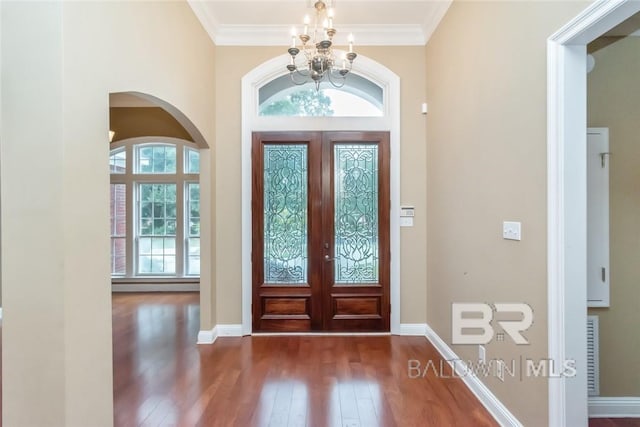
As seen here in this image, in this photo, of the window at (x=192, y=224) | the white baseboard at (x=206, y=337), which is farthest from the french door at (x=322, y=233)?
the window at (x=192, y=224)

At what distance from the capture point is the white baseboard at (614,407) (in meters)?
2.41

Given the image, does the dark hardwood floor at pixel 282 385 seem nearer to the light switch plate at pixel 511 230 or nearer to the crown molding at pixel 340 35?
the light switch plate at pixel 511 230

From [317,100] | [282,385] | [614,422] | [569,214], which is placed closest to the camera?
[569,214]

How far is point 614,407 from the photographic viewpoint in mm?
2424

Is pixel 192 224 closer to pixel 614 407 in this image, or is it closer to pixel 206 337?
pixel 206 337

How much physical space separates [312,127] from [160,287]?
4457mm

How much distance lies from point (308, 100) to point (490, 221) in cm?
264

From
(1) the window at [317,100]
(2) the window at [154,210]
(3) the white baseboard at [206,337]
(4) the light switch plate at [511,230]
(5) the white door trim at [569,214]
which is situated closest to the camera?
(5) the white door trim at [569,214]

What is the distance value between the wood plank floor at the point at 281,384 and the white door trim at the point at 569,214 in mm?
809

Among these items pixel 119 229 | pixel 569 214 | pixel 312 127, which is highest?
pixel 312 127

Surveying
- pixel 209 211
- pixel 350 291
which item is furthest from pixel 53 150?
pixel 350 291

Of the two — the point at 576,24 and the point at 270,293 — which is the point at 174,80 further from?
the point at 576,24

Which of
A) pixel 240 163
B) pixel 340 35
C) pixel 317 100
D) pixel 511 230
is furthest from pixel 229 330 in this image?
pixel 340 35

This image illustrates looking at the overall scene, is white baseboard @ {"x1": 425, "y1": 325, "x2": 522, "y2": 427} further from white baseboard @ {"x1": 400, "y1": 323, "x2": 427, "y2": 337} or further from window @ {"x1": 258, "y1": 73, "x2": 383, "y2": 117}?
window @ {"x1": 258, "y1": 73, "x2": 383, "y2": 117}
